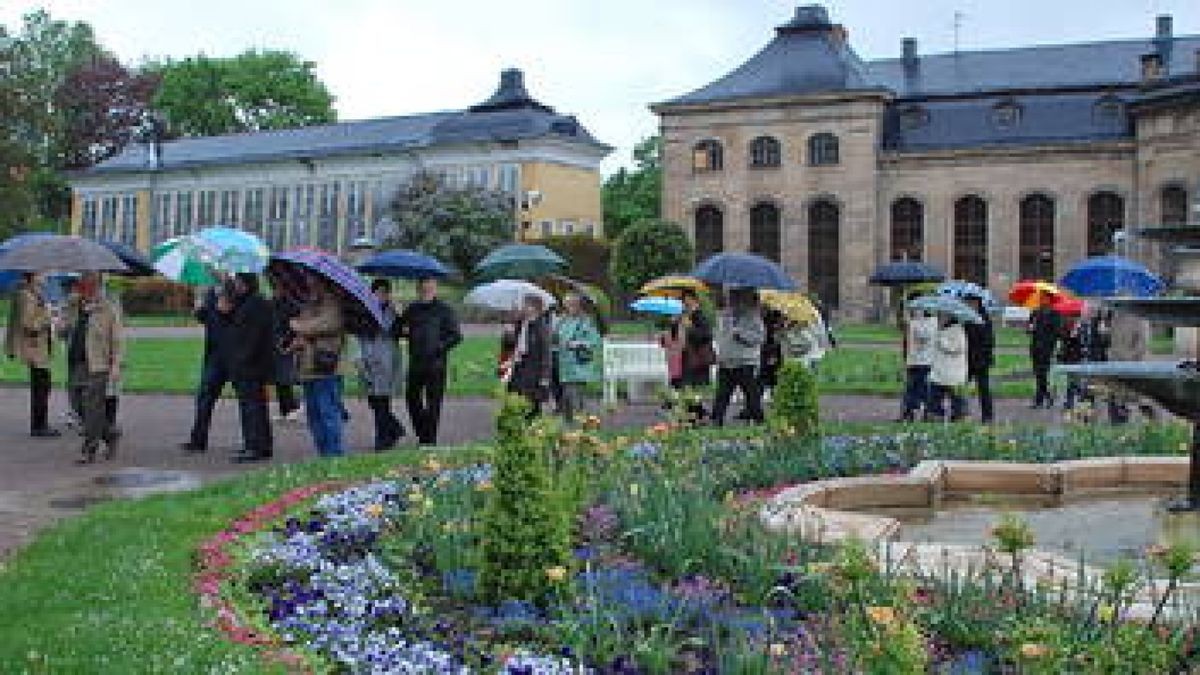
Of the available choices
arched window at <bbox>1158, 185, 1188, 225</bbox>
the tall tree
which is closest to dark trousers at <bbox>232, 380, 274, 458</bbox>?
arched window at <bbox>1158, 185, 1188, 225</bbox>

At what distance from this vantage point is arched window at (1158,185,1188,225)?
4894 centimetres

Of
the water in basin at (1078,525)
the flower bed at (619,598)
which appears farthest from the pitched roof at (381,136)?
the flower bed at (619,598)

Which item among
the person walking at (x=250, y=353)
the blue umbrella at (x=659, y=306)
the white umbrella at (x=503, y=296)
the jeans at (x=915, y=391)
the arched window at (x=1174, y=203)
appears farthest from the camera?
the arched window at (x=1174, y=203)

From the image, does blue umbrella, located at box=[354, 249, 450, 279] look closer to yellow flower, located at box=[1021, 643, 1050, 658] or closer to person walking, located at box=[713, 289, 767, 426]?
person walking, located at box=[713, 289, 767, 426]

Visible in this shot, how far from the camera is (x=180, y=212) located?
2965 inches

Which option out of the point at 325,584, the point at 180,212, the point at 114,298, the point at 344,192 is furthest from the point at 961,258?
the point at 325,584

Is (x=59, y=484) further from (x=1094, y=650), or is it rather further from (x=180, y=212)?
(x=180, y=212)

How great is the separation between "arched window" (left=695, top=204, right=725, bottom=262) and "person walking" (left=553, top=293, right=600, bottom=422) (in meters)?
42.5

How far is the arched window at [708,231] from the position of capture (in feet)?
190

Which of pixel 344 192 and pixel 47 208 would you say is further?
pixel 47 208

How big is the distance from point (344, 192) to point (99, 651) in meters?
64.4

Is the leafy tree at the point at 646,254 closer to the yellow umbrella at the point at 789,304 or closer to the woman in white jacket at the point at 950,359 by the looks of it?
the yellow umbrella at the point at 789,304

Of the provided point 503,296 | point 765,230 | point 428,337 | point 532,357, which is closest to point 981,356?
point 503,296

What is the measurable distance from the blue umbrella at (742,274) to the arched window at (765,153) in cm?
4055
